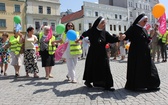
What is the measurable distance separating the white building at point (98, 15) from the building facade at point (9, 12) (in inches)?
586

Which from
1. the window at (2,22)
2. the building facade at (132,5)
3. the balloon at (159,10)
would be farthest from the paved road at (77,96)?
the building facade at (132,5)

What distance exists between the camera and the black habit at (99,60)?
5.36 metres

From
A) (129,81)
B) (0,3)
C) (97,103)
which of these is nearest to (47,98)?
(97,103)

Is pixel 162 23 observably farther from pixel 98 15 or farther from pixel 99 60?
pixel 98 15

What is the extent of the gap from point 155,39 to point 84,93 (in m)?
8.02

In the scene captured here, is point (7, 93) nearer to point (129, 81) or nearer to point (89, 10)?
point (129, 81)

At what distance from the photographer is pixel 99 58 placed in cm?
541

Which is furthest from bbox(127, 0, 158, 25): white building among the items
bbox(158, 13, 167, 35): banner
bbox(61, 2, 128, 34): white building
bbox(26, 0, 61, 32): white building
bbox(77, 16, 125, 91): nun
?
bbox(77, 16, 125, 91): nun

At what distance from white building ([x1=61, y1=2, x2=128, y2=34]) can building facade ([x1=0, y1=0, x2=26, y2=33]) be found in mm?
14893

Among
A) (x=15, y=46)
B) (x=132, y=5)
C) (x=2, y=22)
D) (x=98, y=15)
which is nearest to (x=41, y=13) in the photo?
(x=2, y=22)

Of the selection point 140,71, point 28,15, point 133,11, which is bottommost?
point 140,71

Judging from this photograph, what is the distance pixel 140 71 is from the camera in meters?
5.11

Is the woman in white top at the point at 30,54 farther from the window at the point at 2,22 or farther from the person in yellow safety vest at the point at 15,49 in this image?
the window at the point at 2,22

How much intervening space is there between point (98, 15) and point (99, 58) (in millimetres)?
46508
